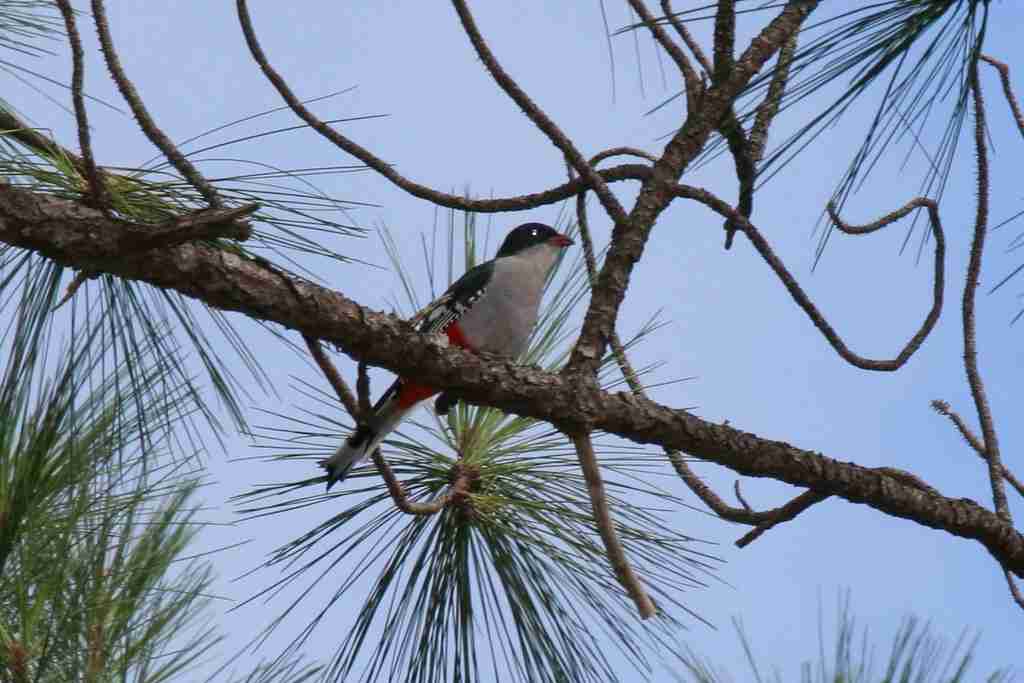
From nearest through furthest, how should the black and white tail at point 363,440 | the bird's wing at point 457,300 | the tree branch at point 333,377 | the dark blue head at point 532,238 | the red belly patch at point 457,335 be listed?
the tree branch at point 333,377, the black and white tail at point 363,440, the bird's wing at point 457,300, the red belly patch at point 457,335, the dark blue head at point 532,238

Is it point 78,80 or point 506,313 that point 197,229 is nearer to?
point 78,80

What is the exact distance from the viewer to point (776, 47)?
7.90ft

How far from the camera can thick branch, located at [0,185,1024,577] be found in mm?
1968

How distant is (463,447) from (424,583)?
40 centimetres

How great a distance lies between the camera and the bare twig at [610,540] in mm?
2066

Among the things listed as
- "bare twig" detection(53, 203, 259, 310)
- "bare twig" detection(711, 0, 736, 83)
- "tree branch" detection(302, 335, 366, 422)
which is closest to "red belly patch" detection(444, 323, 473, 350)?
"bare twig" detection(711, 0, 736, 83)

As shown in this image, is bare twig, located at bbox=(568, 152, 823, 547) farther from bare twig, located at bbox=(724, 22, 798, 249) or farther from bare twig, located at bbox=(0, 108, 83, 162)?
bare twig, located at bbox=(0, 108, 83, 162)

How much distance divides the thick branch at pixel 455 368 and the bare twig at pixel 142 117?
0.11m

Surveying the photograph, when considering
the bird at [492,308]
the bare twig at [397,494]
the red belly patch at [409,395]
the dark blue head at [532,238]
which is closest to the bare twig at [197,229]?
the bare twig at [397,494]

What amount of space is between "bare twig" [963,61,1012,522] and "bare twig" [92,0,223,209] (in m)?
1.49

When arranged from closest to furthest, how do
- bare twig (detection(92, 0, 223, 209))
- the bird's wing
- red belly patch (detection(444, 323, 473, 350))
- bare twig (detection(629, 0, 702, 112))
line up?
bare twig (detection(92, 0, 223, 209)) < bare twig (detection(629, 0, 702, 112)) < the bird's wing < red belly patch (detection(444, 323, 473, 350))

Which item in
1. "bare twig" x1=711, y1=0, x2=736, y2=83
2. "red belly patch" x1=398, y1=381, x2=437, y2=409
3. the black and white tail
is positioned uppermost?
"bare twig" x1=711, y1=0, x2=736, y2=83

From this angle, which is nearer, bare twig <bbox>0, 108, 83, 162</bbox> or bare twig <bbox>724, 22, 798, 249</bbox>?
bare twig <bbox>0, 108, 83, 162</bbox>

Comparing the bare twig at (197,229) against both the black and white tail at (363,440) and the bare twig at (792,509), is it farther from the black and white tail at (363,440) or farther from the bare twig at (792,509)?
the bare twig at (792,509)
